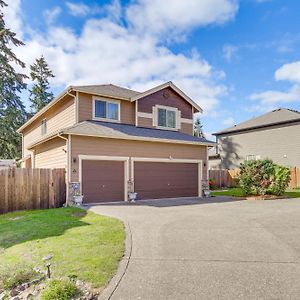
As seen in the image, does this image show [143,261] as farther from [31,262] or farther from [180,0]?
[180,0]

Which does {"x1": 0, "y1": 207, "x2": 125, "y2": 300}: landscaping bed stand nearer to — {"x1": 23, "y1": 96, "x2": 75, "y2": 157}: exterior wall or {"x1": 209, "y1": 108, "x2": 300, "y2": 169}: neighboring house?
{"x1": 23, "y1": 96, "x2": 75, "y2": 157}: exterior wall

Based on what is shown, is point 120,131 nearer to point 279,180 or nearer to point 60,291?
point 279,180

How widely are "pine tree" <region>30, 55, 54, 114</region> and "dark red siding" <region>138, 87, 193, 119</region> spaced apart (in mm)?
24869

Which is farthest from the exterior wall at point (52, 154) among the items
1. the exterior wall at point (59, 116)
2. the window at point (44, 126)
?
the window at point (44, 126)

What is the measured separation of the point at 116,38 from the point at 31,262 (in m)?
11.5

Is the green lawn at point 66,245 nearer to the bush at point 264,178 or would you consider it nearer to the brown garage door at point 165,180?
the brown garage door at point 165,180

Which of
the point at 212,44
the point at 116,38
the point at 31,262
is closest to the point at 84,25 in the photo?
the point at 116,38

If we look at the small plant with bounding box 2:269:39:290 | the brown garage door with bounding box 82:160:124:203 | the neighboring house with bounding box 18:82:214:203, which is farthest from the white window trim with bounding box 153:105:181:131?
the small plant with bounding box 2:269:39:290

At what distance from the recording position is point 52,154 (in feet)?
50.1

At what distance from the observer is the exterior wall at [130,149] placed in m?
13.1

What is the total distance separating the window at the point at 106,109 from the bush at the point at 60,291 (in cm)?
1228

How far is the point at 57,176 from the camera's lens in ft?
43.1

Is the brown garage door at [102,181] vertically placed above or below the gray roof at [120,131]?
below

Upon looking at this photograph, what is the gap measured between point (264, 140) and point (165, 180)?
16.0m
